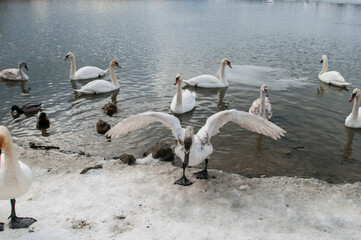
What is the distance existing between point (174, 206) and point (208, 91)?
872cm

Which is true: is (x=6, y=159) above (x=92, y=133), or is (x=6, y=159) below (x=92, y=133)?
above

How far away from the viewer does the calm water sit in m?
8.09

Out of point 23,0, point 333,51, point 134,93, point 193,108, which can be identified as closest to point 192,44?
point 333,51

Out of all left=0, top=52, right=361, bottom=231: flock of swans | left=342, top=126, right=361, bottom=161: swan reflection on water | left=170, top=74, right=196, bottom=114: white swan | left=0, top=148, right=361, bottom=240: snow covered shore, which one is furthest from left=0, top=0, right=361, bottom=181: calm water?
left=0, top=148, right=361, bottom=240: snow covered shore

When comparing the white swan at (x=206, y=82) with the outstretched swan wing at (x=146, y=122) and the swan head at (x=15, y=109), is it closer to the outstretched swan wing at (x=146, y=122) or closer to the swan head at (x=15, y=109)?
the swan head at (x=15, y=109)

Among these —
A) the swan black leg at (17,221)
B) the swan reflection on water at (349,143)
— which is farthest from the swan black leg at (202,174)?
the swan reflection on water at (349,143)

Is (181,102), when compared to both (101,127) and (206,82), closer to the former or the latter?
(101,127)

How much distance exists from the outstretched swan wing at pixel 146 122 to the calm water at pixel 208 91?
1.37 meters

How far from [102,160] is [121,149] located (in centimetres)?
96

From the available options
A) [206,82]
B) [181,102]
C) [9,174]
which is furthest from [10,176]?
[206,82]

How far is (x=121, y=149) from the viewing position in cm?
820

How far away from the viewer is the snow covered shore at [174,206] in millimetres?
4562

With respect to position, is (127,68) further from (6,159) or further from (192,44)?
(6,159)

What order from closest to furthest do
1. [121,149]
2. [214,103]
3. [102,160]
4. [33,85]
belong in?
[102,160] → [121,149] → [214,103] → [33,85]
